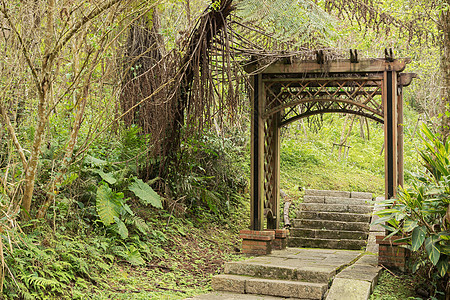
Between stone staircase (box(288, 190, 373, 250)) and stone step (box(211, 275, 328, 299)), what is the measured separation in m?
3.38

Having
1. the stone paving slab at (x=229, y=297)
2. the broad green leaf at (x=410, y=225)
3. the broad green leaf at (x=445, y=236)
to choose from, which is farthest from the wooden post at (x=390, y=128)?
the stone paving slab at (x=229, y=297)

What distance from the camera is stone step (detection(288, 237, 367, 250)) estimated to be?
907cm

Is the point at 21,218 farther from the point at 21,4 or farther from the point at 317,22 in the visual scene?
the point at 317,22

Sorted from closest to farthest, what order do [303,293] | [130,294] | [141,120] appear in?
[130,294], [303,293], [141,120]

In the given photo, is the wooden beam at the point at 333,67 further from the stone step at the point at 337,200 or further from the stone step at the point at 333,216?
the stone step at the point at 337,200

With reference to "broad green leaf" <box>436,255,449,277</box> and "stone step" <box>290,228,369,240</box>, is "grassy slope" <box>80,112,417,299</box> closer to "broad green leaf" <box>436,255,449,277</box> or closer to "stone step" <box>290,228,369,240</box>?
"broad green leaf" <box>436,255,449,277</box>

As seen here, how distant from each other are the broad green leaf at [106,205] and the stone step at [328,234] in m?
4.68

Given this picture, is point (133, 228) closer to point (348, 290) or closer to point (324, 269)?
point (324, 269)

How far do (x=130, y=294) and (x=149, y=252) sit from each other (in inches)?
55.7

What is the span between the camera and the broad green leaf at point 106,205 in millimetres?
6062

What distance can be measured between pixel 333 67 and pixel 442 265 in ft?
11.5

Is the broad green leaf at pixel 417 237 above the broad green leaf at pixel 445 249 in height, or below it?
above

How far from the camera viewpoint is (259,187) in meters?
7.80

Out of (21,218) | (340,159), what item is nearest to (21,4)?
(21,218)
